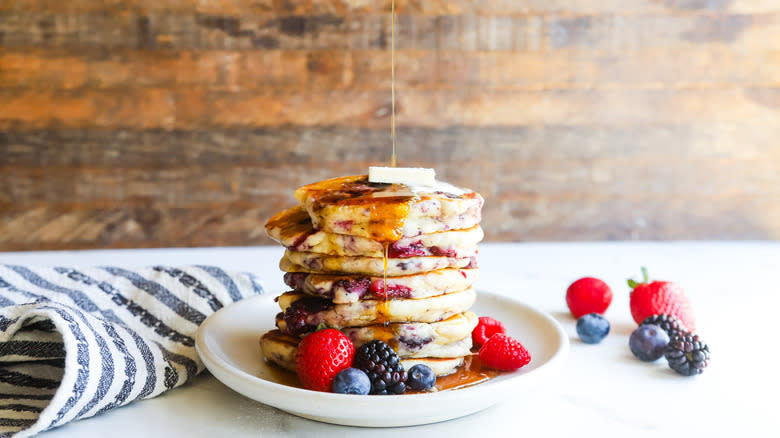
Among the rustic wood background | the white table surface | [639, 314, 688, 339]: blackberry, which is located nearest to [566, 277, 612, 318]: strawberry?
the white table surface

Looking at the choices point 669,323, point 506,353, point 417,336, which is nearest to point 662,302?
point 669,323

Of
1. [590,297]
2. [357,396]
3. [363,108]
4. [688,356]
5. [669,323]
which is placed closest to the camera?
[357,396]

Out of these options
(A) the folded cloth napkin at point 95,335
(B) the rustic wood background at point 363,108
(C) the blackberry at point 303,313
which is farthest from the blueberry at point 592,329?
(B) the rustic wood background at point 363,108

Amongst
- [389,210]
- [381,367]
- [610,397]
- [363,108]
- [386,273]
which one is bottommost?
[610,397]

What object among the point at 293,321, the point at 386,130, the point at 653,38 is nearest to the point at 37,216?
the point at 386,130

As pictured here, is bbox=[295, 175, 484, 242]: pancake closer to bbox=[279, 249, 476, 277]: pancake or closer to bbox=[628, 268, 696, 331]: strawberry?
bbox=[279, 249, 476, 277]: pancake

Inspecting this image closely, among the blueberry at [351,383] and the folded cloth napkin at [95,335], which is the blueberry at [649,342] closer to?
the blueberry at [351,383]

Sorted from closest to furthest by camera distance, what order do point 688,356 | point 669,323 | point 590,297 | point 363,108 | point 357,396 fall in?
point 357,396 → point 688,356 → point 669,323 → point 590,297 → point 363,108

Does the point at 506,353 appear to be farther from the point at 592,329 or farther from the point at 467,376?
the point at 592,329

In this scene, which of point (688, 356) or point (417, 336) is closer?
point (417, 336)
